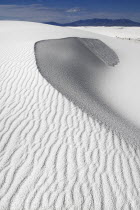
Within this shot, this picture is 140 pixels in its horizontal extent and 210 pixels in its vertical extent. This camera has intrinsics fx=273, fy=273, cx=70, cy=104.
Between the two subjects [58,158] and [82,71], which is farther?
[82,71]

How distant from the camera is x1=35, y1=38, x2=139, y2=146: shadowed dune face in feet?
24.4

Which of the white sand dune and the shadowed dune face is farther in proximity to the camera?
the shadowed dune face

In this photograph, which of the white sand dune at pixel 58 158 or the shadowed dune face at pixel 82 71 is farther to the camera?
the shadowed dune face at pixel 82 71

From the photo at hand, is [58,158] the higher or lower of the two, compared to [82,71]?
lower

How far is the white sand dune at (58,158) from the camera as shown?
403 centimetres

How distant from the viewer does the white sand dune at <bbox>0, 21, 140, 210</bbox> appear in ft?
13.2

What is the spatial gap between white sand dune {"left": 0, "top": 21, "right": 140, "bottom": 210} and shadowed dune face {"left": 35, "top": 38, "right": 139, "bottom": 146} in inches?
24.0

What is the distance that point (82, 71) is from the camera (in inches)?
480

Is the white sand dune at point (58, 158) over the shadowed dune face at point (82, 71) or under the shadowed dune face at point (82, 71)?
under

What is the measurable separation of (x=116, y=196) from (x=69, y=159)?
1.12 m

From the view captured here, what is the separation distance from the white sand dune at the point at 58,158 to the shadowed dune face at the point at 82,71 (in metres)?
0.61

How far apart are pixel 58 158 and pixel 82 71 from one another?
25.3 ft

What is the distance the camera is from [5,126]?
5.77 metres

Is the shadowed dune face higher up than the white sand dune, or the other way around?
the shadowed dune face
